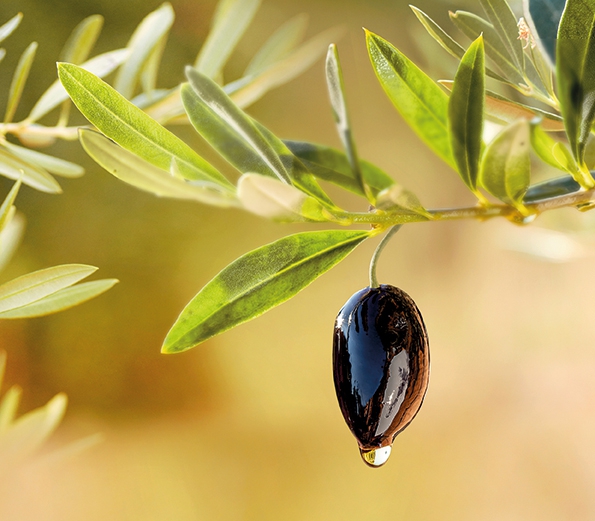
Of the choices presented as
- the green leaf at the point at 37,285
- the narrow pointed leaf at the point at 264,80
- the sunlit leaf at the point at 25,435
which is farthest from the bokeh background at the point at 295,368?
the green leaf at the point at 37,285

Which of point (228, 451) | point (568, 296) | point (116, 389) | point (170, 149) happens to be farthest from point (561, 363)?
point (170, 149)

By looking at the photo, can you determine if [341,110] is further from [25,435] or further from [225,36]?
[25,435]

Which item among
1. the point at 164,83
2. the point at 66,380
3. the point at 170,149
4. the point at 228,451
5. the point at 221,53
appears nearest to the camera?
the point at 170,149

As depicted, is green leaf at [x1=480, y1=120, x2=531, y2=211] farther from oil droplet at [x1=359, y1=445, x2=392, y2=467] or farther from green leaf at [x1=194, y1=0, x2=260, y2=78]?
green leaf at [x1=194, y1=0, x2=260, y2=78]

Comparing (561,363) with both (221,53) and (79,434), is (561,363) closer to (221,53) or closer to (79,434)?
(79,434)

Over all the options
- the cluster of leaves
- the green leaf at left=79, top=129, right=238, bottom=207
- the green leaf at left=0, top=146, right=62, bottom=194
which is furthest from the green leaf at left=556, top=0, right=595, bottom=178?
the green leaf at left=0, top=146, right=62, bottom=194

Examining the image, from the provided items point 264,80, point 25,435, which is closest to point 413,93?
point 264,80

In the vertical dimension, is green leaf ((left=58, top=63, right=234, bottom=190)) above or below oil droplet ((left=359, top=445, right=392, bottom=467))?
above
